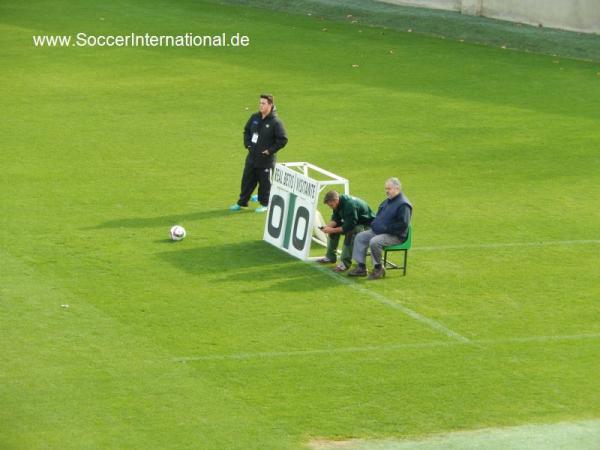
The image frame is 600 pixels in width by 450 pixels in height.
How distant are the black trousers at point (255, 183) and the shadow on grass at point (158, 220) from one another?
16.3 inches

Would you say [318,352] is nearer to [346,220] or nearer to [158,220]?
[346,220]

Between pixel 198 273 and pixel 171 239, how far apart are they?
66.7 inches

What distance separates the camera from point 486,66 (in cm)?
3309

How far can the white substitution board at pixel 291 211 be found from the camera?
18.4 meters

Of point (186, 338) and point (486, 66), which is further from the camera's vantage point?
point (486, 66)

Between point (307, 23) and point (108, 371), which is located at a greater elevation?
point (307, 23)

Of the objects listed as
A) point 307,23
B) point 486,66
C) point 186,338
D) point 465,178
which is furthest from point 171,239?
point 307,23

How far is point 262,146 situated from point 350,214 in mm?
3499

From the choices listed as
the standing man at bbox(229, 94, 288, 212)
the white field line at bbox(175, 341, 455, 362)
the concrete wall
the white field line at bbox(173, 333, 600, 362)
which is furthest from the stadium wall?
the white field line at bbox(175, 341, 455, 362)

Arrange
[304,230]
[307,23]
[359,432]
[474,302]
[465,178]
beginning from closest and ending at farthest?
[359,432]
[474,302]
[304,230]
[465,178]
[307,23]

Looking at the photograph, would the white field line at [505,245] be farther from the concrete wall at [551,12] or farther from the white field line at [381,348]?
the concrete wall at [551,12]

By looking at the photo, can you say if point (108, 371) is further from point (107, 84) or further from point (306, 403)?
point (107, 84)

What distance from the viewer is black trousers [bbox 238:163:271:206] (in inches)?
829

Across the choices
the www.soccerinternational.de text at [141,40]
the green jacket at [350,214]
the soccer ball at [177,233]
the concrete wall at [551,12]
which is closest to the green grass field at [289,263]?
the soccer ball at [177,233]
